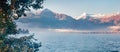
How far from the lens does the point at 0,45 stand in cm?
3409

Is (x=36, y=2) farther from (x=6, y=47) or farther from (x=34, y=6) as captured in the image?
(x=6, y=47)

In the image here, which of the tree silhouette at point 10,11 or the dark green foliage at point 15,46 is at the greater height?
the tree silhouette at point 10,11

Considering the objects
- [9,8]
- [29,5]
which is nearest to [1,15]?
[9,8]

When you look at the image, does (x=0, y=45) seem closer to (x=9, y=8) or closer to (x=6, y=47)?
(x=6, y=47)

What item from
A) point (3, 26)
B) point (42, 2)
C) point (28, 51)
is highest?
point (42, 2)

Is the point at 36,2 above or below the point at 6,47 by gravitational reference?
above

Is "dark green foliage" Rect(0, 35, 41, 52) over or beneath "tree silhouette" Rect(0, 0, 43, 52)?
beneath

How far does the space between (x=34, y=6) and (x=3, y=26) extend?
3.55 metres

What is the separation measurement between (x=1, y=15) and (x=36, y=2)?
156 inches

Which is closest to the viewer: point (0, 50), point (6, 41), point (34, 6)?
point (0, 50)

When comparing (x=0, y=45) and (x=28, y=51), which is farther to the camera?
(x=28, y=51)

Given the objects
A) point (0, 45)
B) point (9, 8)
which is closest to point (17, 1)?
point (9, 8)

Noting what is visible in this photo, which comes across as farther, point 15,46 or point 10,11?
point 15,46

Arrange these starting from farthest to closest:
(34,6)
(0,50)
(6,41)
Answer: (6,41) → (34,6) → (0,50)
